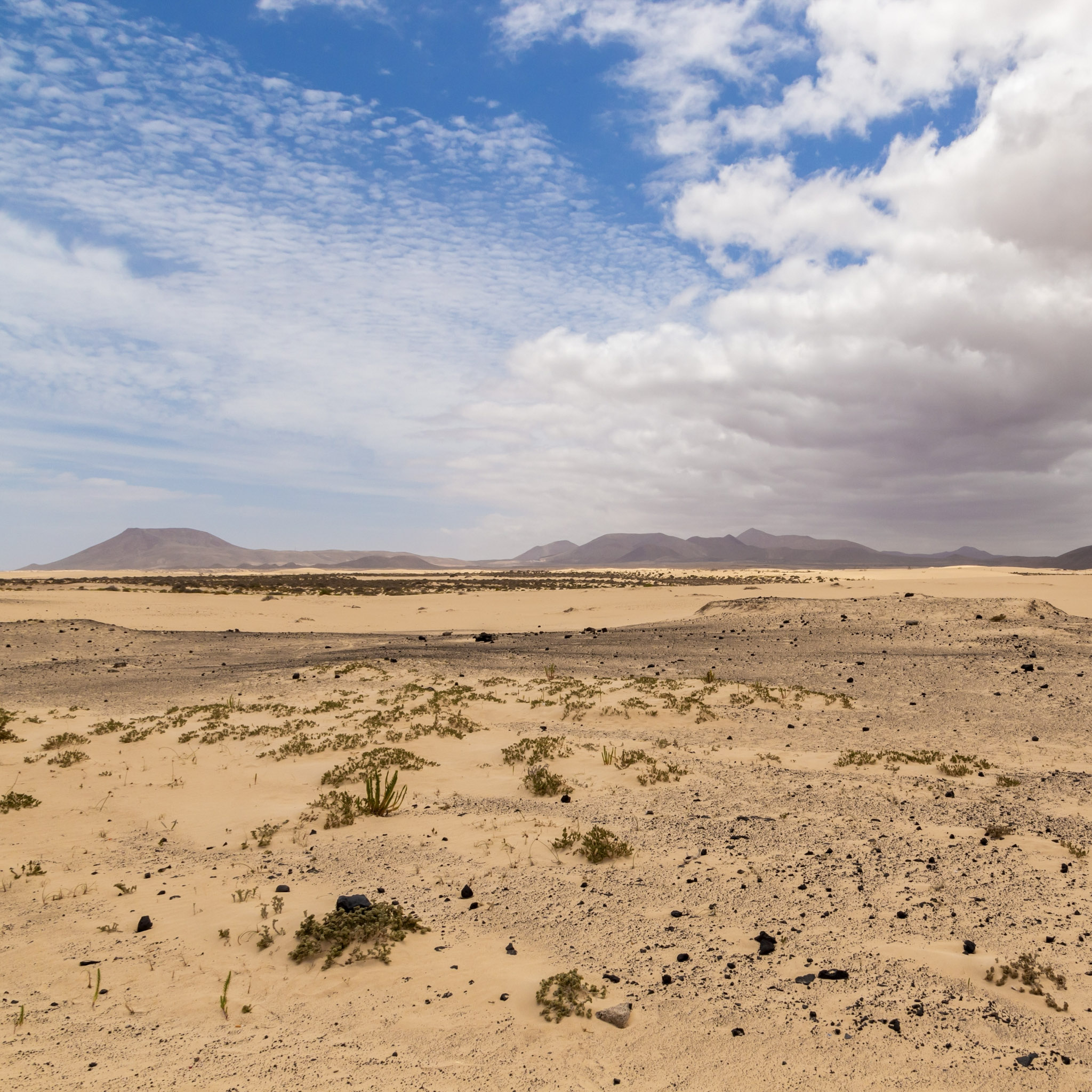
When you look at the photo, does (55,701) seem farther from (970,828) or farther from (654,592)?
(654,592)

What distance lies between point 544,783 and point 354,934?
16.1 feet

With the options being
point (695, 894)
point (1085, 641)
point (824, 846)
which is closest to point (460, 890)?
point (695, 894)

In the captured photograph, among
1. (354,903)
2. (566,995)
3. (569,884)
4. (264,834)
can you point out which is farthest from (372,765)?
(566,995)

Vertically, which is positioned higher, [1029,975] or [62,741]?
[1029,975]

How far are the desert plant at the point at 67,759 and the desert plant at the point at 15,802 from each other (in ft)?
6.03

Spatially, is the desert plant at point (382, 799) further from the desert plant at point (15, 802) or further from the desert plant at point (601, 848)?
the desert plant at point (15, 802)

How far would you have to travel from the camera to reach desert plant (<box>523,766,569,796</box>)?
1074 cm

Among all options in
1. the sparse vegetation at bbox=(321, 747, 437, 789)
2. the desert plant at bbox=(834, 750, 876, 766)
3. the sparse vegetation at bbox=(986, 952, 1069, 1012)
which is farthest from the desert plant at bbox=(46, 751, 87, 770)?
the sparse vegetation at bbox=(986, 952, 1069, 1012)

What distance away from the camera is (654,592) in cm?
5234

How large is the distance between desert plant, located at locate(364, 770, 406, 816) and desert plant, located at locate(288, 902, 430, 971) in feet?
9.80

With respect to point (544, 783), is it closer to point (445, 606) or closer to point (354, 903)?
point (354, 903)

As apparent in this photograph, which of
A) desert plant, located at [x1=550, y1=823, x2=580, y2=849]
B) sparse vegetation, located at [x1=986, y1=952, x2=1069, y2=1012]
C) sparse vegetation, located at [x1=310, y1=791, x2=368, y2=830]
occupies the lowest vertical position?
sparse vegetation, located at [x1=310, y1=791, x2=368, y2=830]

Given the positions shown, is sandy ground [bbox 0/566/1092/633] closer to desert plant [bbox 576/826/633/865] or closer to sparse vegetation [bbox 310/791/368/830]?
sparse vegetation [bbox 310/791/368/830]

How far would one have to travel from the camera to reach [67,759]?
12719 mm
